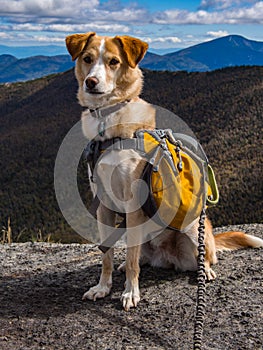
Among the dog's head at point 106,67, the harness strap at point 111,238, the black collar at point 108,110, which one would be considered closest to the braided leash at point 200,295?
the harness strap at point 111,238

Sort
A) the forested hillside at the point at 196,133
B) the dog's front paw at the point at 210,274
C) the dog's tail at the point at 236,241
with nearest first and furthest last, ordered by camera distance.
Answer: the dog's front paw at the point at 210,274 < the dog's tail at the point at 236,241 < the forested hillside at the point at 196,133

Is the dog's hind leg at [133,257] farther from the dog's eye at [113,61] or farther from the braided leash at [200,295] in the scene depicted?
the dog's eye at [113,61]

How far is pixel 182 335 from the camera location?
394cm

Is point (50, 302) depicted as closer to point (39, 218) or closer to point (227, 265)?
point (227, 265)

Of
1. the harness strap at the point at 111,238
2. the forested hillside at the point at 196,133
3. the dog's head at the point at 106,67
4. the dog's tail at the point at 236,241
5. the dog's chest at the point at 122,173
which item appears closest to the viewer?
the dog's chest at the point at 122,173

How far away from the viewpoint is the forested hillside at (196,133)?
→ 121 ft

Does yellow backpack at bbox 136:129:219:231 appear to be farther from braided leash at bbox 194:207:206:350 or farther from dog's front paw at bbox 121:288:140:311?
dog's front paw at bbox 121:288:140:311

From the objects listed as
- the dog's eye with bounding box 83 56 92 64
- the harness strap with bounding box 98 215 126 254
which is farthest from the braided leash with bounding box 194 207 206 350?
the dog's eye with bounding box 83 56 92 64

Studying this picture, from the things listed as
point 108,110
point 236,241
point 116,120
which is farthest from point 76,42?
point 236,241

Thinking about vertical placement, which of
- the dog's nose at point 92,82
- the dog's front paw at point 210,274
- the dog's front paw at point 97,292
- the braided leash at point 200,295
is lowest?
the dog's front paw at point 97,292

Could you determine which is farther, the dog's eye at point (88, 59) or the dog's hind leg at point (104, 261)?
the dog's hind leg at point (104, 261)

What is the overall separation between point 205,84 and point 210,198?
197 feet

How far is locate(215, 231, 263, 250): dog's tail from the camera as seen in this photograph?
5893mm

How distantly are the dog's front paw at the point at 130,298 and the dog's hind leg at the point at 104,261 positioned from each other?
0.26 m
